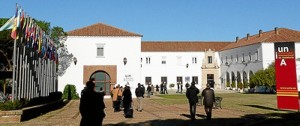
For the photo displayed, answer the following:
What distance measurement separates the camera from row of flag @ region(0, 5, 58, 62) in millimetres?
17125

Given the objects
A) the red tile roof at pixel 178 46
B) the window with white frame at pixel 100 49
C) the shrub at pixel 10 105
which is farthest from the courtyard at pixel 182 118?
the red tile roof at pixel 178 46

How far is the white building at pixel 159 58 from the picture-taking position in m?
35.3

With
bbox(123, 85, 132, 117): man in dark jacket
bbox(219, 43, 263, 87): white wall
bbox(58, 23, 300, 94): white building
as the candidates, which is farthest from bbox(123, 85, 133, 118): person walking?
bbox(219, 43, 263, 87): white wall

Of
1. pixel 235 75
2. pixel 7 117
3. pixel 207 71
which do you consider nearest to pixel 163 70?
pixel 207 71

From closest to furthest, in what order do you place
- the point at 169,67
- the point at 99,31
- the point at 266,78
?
the point at 99,31 → the point at 266,78 → the point at 169,67

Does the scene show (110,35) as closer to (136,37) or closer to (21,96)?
(136,37)

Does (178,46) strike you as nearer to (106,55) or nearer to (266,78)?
(266,78)

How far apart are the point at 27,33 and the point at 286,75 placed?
46.8 feet

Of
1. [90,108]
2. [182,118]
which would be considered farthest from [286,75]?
[90,108]

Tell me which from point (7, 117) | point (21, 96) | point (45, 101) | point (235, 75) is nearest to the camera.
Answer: point (7, 117)

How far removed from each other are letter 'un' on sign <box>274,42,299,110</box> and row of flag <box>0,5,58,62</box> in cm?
1375

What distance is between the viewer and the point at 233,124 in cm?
1291

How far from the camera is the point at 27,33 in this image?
1855 cm

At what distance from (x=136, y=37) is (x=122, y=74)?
161 inches
